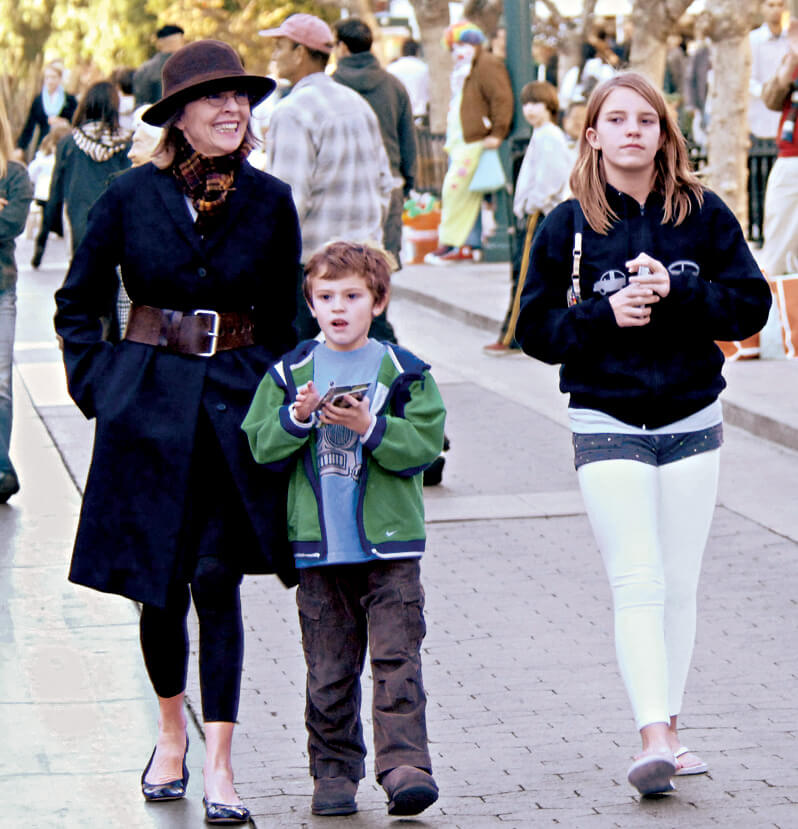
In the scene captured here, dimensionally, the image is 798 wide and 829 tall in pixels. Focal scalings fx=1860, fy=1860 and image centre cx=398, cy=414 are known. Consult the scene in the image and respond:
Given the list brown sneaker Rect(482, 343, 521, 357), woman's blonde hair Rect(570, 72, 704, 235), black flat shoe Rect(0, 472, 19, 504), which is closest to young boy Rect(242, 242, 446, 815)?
woman's blonde hair Rect(570, 72, 704, 235)

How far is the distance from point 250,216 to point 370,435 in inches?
25.7

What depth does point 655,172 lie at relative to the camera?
184 inches

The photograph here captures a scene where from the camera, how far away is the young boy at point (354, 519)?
14.4ft

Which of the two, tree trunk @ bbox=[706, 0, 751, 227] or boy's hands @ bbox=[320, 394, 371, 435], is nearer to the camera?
boy's hands @ bbox=[320, 394, 371, 435]

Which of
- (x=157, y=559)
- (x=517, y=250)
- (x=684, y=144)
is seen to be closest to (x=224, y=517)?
(x=157, y=559)

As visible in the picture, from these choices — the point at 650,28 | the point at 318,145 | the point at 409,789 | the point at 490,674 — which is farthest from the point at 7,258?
the point at 650,28

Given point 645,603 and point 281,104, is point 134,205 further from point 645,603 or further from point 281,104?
point 281,104

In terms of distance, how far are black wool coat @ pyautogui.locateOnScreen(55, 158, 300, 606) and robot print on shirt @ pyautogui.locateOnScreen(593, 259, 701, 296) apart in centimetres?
79

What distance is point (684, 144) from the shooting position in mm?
4676

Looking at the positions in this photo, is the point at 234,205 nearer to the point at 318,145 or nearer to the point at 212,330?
the point at 212,330

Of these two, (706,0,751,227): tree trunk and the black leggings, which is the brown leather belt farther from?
(706,0,751,227): tree trunk

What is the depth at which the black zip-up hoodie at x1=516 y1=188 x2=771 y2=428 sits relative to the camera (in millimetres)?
4566

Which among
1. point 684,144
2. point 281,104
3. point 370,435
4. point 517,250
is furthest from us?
point 517,250

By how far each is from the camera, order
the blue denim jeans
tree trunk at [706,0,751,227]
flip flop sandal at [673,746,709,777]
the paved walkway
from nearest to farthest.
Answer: the paved walkway
flip flop sandal at [673,746,709,777]
the blue denim jeans
tree trunk at [706,0,751,227]
